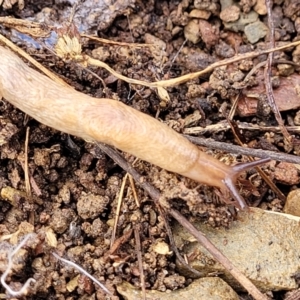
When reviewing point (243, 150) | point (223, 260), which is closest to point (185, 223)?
point (223, 260)

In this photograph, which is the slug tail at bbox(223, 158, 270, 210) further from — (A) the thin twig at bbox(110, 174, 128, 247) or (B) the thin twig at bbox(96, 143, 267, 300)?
(A) the thin twig at bbox(110, 174, 128, 247)

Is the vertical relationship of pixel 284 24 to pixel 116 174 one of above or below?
above

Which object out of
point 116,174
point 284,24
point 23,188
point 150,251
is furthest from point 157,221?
point 284,24

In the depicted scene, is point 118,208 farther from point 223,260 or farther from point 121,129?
point 223,260

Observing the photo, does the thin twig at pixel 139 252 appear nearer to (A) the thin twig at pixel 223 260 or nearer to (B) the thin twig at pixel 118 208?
(B) the thin twig at pixel 118 208

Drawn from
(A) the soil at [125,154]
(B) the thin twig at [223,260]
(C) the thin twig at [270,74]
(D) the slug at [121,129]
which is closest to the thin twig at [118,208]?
(A) the soil at [125,154]

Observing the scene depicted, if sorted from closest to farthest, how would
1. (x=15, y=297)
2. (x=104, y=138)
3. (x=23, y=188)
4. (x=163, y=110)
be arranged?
(x=15, y=297), (x=104, y=138), (x=23, y=188), (x=163, y=110)

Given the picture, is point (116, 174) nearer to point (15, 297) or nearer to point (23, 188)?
point (23, 188)
